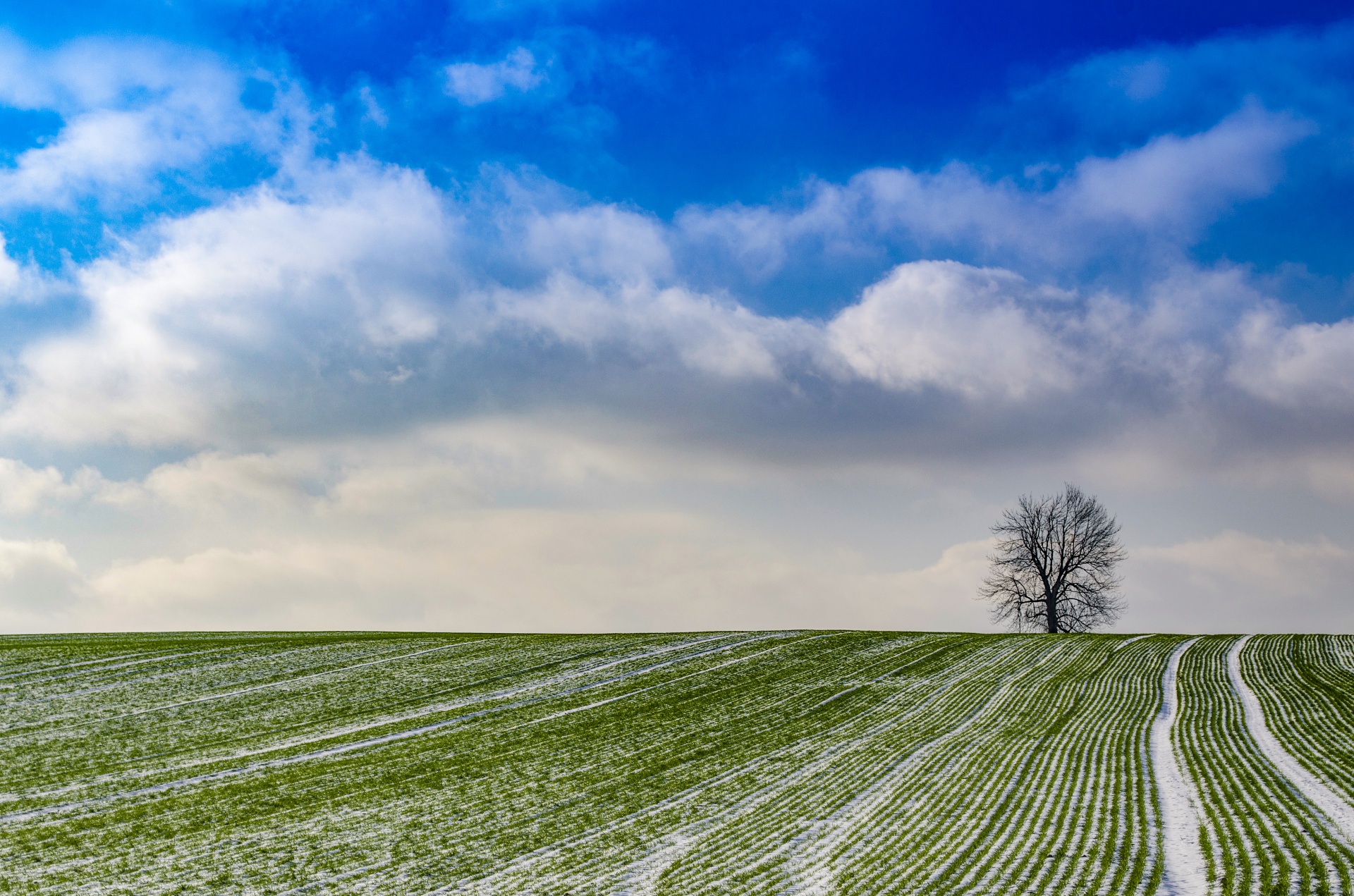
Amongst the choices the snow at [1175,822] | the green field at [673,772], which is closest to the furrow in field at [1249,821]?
the green field at [673,772]

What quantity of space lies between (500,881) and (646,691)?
1779cm

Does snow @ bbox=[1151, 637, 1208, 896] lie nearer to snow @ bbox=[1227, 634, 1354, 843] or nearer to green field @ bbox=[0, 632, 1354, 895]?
green field @ bbox=[0, 632, 1354, 895]

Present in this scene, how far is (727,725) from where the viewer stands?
27625 millimetres

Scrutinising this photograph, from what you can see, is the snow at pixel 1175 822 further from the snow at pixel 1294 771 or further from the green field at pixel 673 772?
the snow at pixel 1294 771

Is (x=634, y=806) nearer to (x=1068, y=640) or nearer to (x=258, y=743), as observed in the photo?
(x=258, y=743)

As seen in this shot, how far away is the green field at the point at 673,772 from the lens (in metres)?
15.3

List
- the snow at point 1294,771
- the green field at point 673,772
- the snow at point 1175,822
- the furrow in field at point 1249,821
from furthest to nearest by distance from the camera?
the snow at point 1294,771 < the green field at point 673,772 < the snow at point 1175,822 < the furrow in field at point 1249,821

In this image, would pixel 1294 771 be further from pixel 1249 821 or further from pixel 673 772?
pixel 673 772

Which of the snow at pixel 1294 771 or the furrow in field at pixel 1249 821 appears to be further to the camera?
the snow at pixel 1294 771

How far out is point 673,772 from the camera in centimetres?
2234

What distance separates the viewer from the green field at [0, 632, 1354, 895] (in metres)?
15.3

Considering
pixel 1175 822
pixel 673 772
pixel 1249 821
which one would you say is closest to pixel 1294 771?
pixel 1249 821

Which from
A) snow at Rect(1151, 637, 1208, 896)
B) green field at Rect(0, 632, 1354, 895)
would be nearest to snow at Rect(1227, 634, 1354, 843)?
green field at Rect(0, 632, 1354, 895)

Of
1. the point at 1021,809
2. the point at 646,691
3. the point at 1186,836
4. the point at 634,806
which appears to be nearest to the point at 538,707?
the point at 646,691
